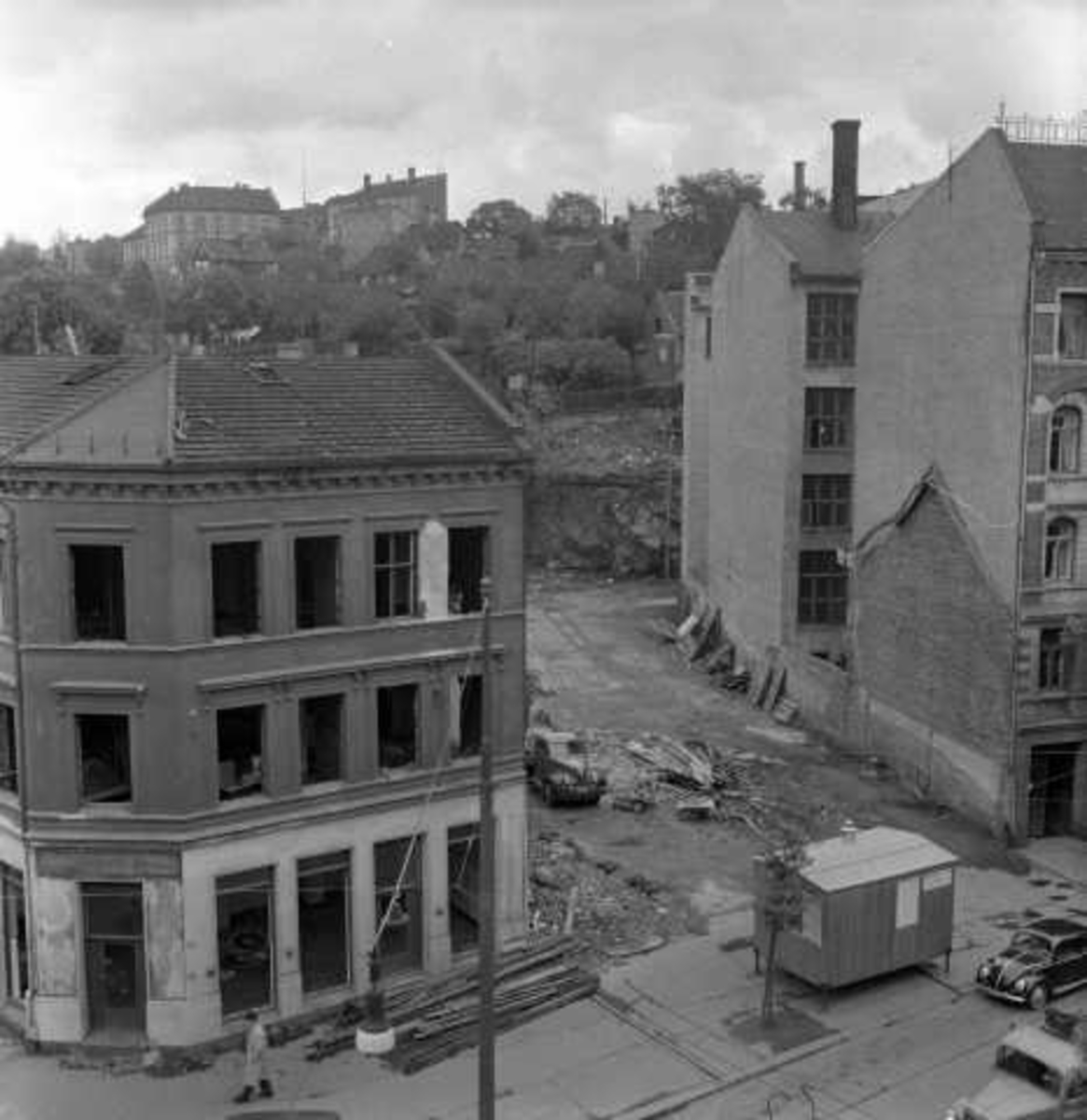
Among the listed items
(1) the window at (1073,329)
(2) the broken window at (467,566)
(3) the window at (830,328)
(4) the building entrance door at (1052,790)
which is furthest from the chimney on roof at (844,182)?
(2) the broken window at (467,566)

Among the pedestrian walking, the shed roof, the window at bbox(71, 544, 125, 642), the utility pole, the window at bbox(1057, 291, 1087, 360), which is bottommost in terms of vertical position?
the pedestrian walking

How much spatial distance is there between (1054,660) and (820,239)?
21158 mm

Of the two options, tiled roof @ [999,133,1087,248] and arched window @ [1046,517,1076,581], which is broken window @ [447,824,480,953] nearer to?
arched window @ [1046,517,1076,581]

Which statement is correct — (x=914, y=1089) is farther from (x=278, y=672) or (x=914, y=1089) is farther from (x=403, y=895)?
(x=278, y=672)

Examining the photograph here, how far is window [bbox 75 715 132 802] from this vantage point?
79.3ft

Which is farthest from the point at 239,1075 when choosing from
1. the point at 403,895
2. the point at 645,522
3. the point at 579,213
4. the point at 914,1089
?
the point at 579,213

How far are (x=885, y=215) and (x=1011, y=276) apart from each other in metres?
19.8

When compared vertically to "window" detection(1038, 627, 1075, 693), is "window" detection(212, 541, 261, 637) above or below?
above

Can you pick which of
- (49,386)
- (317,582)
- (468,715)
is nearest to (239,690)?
(317,582)

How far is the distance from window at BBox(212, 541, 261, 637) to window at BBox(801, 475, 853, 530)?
29008 millimetres

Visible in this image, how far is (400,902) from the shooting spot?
85.7 feet

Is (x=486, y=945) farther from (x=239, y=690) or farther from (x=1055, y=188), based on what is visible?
(x=1055, y=188)

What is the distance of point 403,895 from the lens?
2612cm

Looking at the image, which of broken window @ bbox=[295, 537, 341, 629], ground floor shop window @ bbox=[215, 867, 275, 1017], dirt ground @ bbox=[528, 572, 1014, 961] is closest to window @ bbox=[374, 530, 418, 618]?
broken window @ bbox=[295, 537, 341, 629]
